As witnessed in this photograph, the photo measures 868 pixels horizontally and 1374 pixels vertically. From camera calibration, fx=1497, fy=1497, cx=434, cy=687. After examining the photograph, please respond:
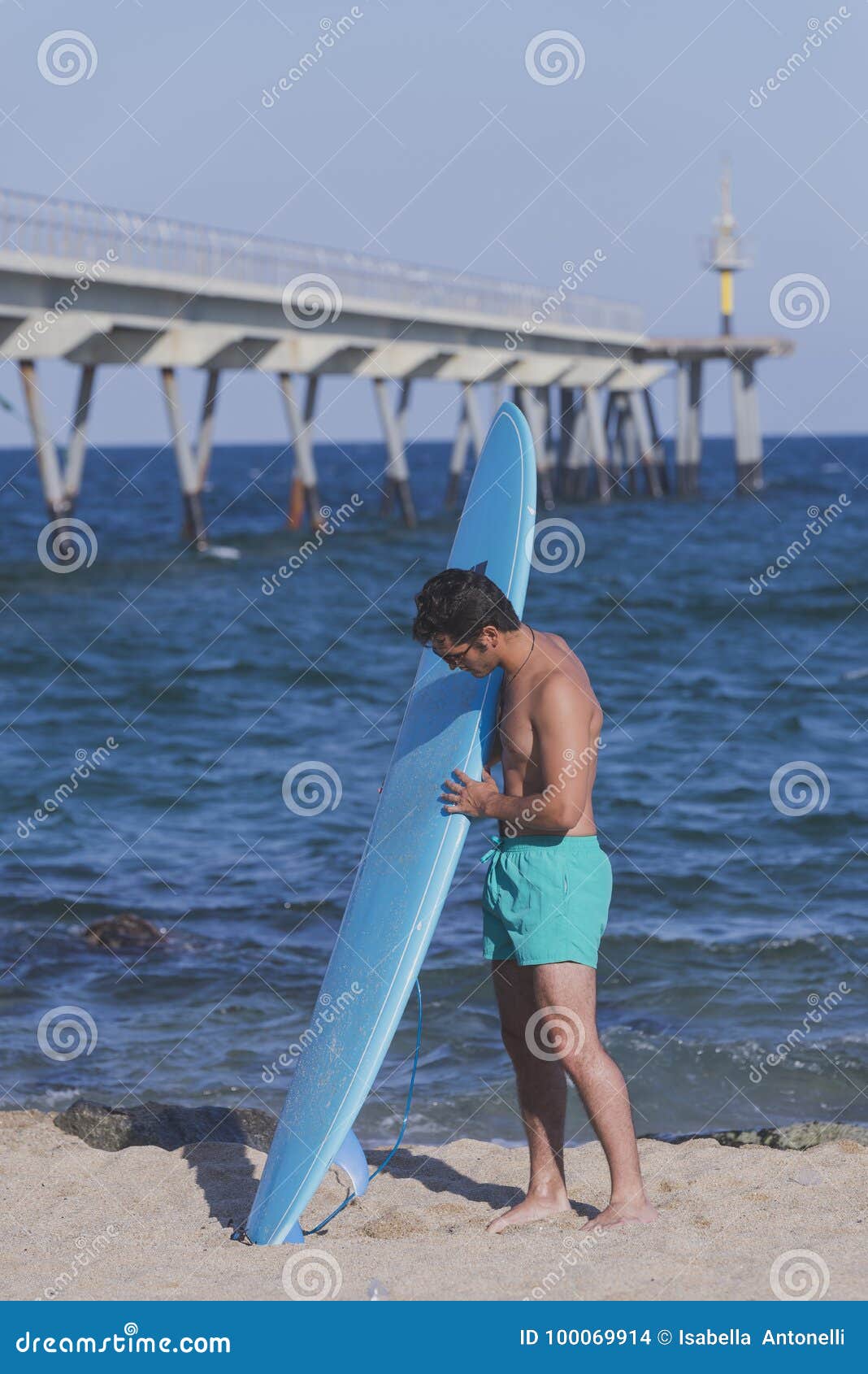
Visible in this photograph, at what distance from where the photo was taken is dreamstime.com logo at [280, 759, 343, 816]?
11195 millimetres

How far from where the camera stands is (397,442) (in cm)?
3133

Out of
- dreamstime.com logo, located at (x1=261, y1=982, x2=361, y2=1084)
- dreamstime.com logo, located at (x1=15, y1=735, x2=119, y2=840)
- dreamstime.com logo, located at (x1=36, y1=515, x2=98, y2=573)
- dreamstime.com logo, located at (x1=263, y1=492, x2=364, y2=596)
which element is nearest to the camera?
dreamstime.com logo, located at (x1=261, y1=982, x2=361, y2=1084)

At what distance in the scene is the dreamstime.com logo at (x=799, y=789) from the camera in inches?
427

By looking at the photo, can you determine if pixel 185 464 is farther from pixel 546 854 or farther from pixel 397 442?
pixel 546 854

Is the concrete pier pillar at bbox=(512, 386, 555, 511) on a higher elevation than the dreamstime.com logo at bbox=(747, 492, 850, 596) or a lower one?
higher

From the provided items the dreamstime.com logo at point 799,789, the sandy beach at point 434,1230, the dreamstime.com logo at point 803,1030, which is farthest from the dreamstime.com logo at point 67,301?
the sandy beach at point 434,1230

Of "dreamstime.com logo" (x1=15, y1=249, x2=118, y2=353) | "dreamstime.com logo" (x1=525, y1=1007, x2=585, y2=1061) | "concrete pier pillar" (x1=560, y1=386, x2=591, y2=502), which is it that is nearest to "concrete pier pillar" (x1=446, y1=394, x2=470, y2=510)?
"concrete pier pillar" (x1=560, y1=386, x2=591, y2=502)

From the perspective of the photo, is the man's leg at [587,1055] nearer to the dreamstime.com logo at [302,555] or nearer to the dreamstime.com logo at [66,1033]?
the dreamstime.com logo at [66,1033]

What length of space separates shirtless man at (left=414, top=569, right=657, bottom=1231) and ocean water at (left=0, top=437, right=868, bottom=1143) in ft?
6.11

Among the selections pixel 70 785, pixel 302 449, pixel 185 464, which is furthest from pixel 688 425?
pixel 70 785

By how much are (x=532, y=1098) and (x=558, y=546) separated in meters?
26.5

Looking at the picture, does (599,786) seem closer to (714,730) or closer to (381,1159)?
(714,730)

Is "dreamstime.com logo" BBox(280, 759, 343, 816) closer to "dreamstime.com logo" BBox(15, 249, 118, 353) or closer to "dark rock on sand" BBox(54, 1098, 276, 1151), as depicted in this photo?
"dark rock on sand" BBox(54, 1098, 276, 1151)
